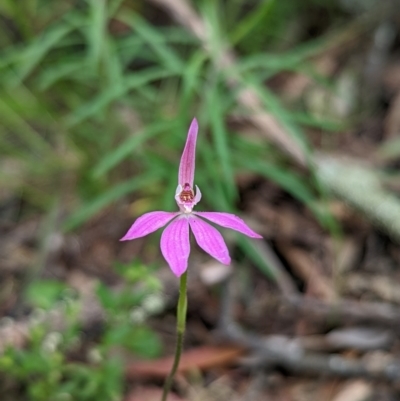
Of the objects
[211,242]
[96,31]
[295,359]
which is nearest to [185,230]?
[211,242]

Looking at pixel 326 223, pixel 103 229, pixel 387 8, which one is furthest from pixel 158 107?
pixel 387 8

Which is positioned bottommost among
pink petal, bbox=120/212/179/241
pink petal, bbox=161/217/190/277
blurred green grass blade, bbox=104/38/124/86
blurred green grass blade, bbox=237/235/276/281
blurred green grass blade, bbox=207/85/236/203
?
pink petal, bbox=161/217/190/277

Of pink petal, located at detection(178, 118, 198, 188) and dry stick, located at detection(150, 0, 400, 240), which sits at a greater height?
dry stick, located at detection(150, 0, 400, 240)

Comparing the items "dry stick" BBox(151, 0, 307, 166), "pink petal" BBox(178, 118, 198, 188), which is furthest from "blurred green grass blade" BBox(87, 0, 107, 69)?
"pink petal" BBox(178, 118, 198, 188)

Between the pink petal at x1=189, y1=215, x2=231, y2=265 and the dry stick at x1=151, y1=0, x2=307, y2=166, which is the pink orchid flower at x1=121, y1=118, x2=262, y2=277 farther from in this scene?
the dry stick at x1=151, y1=0, x2=307, y2=166

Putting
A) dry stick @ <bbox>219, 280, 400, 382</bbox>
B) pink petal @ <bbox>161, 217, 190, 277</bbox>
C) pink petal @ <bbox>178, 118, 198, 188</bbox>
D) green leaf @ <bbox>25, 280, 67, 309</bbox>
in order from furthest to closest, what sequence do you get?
dry stick @ <bbox>219, 280, 400, 382</bbox> < green leaf @ <bbox>25, 280, 67, 309</bbox> < pink petal @ <bbox>178, 118, 198, 188</bbox> < pink petal @ <bbox>161, 217, 190, 277</bbox>

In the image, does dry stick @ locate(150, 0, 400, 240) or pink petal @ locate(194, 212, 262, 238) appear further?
dry stick @ locate(150, 0, 400, 240)

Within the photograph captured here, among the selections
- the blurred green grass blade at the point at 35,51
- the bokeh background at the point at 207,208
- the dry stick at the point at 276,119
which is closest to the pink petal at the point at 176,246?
the bokeh background at the point at 207,208

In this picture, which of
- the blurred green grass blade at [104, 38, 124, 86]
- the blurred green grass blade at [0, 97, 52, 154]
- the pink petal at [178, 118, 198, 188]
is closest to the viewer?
the pink petal at [178, 118, 198, 188]

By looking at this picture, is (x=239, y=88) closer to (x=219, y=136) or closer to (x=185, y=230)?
(x=219, y=136)
